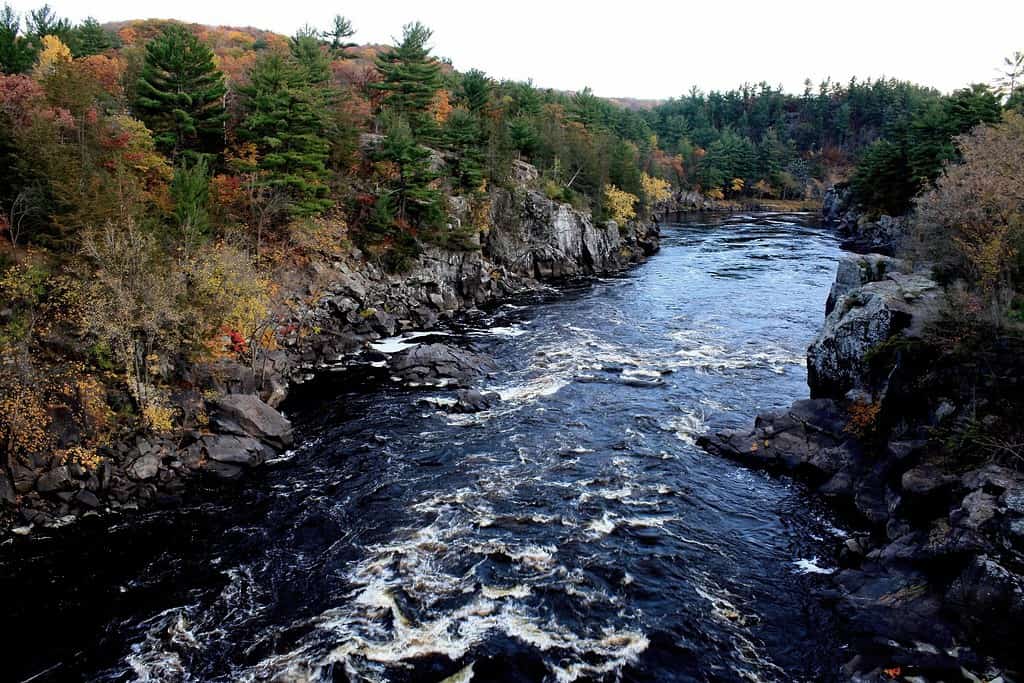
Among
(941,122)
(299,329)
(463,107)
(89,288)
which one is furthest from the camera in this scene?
(941,122)

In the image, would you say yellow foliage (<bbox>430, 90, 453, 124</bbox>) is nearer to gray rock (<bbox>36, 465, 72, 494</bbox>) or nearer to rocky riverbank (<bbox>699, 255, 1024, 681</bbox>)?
rocky riverbank (<bbox>699, 255, 1024, 681</bbox>)

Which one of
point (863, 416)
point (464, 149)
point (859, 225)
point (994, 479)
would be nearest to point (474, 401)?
point (863, 416)

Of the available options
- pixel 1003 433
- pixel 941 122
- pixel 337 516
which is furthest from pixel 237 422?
pixel 941 122

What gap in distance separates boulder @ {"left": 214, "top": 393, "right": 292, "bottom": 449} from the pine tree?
76.1 feet

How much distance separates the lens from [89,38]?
60469 millimetres

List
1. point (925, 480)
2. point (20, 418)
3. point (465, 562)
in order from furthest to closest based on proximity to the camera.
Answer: point (20, 418) < point (925, 480) < point (465, 562)

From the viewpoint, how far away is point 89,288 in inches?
963

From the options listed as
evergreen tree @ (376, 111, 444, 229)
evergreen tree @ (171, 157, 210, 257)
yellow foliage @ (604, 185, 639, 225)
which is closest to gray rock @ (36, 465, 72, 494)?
evergreen tree @ (171, 157, 210, 257)

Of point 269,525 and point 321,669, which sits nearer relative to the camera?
point 321,669

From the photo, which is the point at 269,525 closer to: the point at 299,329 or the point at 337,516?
the point at 337,516

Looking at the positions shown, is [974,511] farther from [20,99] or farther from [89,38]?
[89,38]

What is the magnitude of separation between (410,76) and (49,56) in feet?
97.0

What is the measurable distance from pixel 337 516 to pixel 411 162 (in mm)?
36192

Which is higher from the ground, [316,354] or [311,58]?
[311,58]
